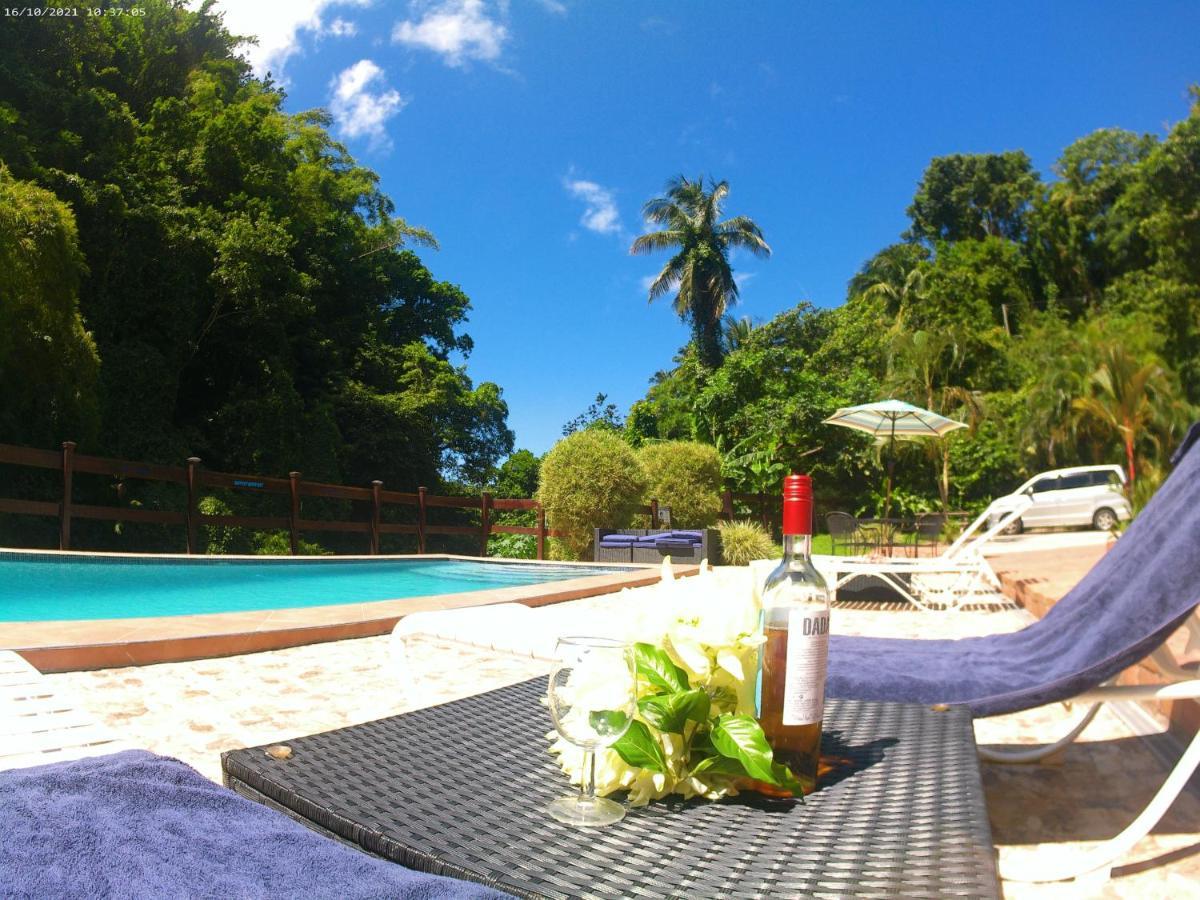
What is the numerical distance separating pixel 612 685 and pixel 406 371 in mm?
21081

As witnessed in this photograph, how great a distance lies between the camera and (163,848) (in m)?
0.81

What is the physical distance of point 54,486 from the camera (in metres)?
12.4

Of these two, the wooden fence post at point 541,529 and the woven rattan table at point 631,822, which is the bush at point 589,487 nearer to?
the wooden fence post at point 541,529

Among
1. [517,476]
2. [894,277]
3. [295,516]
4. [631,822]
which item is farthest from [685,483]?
[894,277]

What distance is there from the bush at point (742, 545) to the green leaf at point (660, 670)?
33.7 ft

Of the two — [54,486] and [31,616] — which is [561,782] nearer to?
[31,616]

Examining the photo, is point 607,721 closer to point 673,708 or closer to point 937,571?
point 673,708

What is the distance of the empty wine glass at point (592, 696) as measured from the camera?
93cm

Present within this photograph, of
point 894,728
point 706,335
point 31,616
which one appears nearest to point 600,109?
point 706,335

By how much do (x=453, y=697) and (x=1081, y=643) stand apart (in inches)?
89.5

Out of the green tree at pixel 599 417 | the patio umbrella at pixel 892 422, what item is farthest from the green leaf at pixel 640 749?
the green tree at pixel 599 417

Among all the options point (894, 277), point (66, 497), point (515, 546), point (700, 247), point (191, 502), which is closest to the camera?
point (66, 497)

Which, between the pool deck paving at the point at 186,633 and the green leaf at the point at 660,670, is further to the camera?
the pool deck paving at the point at 186,633
